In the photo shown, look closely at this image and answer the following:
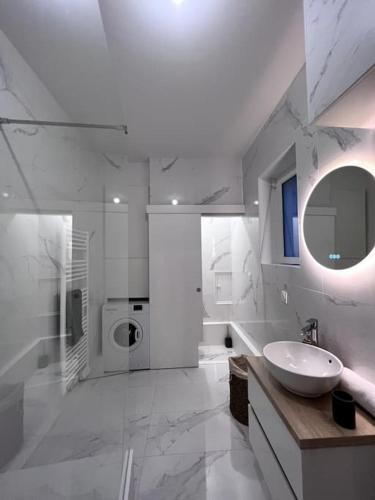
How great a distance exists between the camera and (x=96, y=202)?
85.1 inches

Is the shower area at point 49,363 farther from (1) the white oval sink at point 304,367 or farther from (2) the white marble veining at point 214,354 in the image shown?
(2) the white marble veining at point 214,354

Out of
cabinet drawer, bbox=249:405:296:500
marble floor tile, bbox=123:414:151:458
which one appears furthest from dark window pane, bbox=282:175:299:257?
marble floor tile, bbox=123:414:151:458

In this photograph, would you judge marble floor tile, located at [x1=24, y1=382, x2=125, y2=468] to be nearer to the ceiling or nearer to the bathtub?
the bathtub

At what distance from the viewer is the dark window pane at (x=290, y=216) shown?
2.03 m

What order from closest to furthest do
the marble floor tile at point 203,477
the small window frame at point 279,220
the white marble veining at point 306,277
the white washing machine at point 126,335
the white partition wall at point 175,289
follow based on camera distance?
the white marble veining at point 306,277
the marble floor tile at point 203,477
the small window frame at point 279,220
the white washing machine at point 126,335
the white partition wall at point 175,289

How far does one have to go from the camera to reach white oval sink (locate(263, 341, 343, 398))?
972 mm

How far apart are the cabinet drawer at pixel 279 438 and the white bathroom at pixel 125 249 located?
1 centimetres

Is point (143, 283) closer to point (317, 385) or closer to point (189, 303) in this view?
point (189, 303)

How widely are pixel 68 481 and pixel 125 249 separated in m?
1.93

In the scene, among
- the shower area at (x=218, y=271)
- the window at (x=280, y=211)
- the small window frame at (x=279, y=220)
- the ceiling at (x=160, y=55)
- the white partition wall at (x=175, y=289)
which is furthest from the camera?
the shower area at (x=218, y=271)

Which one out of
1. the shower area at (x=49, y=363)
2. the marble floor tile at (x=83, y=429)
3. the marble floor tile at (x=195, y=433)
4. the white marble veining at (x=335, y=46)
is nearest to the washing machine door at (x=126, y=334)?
the shower area at (x=49, y=363)

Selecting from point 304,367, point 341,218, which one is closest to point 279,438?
point 304,367

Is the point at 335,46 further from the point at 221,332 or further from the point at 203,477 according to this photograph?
the point at 221,332

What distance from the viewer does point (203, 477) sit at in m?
1.43
